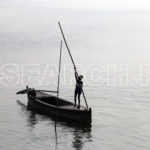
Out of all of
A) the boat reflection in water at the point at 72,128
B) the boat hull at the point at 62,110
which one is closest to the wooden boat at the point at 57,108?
the boat hull at the point at 62,110

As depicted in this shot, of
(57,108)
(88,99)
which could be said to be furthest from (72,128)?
(88,99)

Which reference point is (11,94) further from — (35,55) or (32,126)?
(35,55)

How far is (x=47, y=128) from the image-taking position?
2884cm

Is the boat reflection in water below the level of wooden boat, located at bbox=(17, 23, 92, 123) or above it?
below

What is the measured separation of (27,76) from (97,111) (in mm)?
19408

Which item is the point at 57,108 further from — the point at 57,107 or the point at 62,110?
the point at 62,110

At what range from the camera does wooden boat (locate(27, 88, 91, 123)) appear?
95.9ft

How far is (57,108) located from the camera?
30844mm

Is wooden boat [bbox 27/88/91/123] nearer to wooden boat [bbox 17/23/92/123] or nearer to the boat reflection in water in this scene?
wooden boat [bbox 17/23/92/123]

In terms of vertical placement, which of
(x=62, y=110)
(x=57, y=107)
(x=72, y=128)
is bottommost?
(x=72, y=128)

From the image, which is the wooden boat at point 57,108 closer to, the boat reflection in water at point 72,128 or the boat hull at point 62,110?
the boat hull at point 62,110

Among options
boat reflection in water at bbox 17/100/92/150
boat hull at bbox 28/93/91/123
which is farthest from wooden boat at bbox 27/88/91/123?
boat reflection in water at bbox 17/100/92/150

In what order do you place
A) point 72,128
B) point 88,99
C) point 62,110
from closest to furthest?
point 72,128 → point 62,110 → point 88,99

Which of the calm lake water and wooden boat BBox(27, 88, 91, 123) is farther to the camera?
wooden boat BBox(27, 88, 91, 123)
